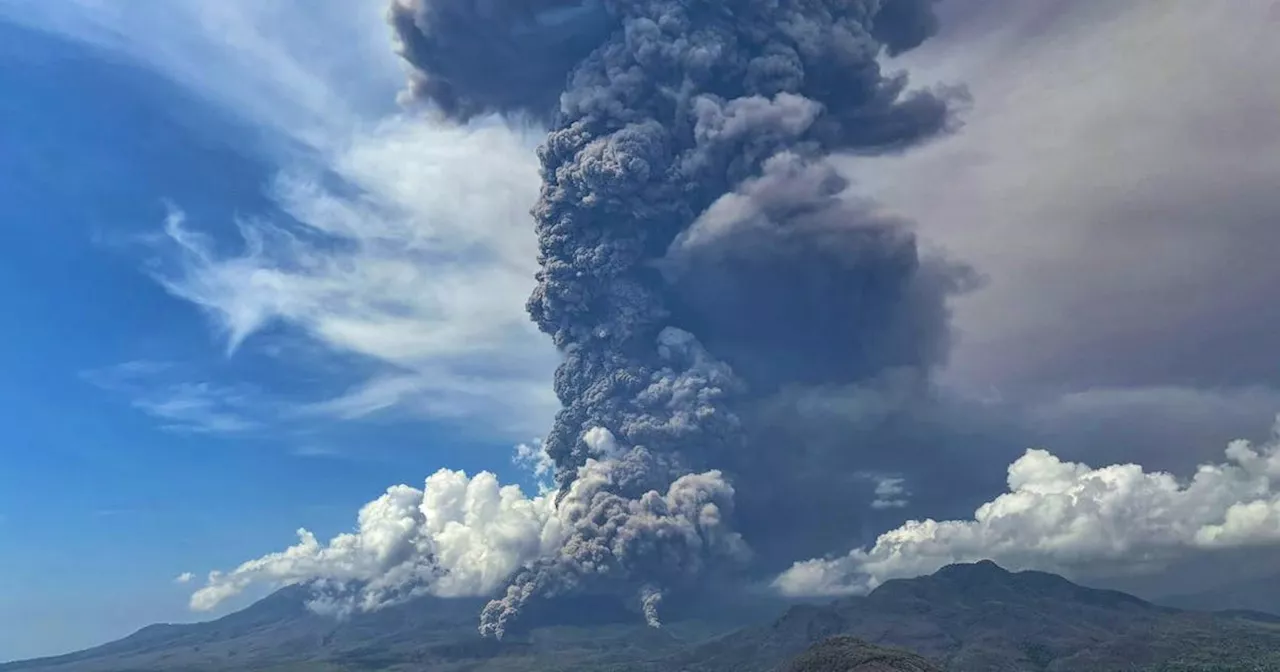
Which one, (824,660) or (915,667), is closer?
(915,667)

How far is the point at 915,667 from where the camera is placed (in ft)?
541

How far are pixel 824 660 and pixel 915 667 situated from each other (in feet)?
61.1

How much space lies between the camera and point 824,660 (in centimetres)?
17738
